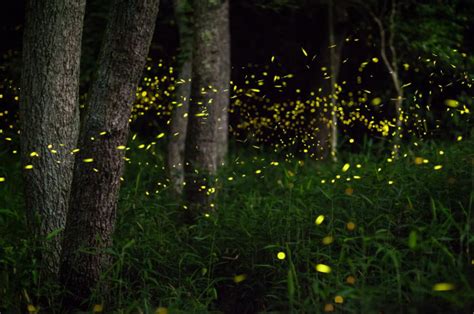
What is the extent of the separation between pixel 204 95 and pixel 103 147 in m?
2.91

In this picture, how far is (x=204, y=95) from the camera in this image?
26.1 feet

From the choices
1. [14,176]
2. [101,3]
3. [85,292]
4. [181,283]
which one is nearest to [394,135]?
[181,283]

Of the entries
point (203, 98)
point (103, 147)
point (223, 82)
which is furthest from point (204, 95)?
point (103, 147)

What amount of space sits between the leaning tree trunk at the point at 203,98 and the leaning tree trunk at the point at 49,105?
5.76 ft

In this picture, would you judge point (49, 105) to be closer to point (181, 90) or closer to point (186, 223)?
point (186, 223)

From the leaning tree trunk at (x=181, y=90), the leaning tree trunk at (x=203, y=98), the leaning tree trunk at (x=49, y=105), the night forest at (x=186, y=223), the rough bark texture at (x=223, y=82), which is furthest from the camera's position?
the leaning tree trunk at (x=181, y=90)

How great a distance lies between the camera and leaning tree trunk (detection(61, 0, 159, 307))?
16.8 ft

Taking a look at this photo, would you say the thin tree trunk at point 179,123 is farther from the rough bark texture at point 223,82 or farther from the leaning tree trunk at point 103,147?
the leaning tree trunk at point 103,147

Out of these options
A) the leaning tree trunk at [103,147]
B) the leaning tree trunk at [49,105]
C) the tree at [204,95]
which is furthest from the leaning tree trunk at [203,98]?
the leaning tree trunk at [103,147]

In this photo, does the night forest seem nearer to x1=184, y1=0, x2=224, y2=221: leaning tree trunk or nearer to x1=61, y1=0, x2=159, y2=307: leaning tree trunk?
x1=61, y1=0, x2=159, y2=307: leaning tree trunk

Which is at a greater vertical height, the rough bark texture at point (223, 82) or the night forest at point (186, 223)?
the rough bark texture at point (223, 82)

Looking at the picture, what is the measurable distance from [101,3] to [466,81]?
5.48m

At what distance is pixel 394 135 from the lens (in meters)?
6.20

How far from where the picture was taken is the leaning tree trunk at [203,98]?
7.71 metres
